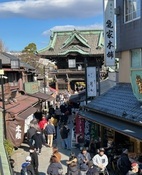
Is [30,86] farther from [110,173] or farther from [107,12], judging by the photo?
[110,173]

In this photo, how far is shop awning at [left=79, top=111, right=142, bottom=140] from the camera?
445 inches

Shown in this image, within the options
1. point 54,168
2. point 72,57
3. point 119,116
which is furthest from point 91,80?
point 72,57

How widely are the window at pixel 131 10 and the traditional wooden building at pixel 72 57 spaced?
23182mm

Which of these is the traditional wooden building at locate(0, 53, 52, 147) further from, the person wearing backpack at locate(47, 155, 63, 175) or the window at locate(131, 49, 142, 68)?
the window at locate(131, 49, 142, 68)

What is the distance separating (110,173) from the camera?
43.6ft

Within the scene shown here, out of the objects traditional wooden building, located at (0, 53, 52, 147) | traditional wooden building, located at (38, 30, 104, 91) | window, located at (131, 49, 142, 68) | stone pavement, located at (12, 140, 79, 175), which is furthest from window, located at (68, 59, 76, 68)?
window, located at (131, 49, 142, 68)

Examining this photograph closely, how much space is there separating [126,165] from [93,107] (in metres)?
6.05

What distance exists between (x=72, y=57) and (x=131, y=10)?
2662cm

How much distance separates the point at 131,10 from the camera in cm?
1616

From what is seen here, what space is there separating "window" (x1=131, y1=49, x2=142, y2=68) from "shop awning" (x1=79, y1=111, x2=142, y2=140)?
10.3 ft

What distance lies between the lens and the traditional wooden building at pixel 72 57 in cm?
4188

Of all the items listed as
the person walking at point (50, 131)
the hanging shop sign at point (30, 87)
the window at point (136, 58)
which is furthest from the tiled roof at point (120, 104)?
the hanging shop sign at point (30, 87)

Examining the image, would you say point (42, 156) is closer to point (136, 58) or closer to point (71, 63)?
point (136, 58)

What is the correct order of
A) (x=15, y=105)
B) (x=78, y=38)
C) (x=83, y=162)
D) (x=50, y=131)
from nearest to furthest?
(x=83, y=162)
(x=50, y=131)
(x=15, y=105)
(x=78, y=38)
